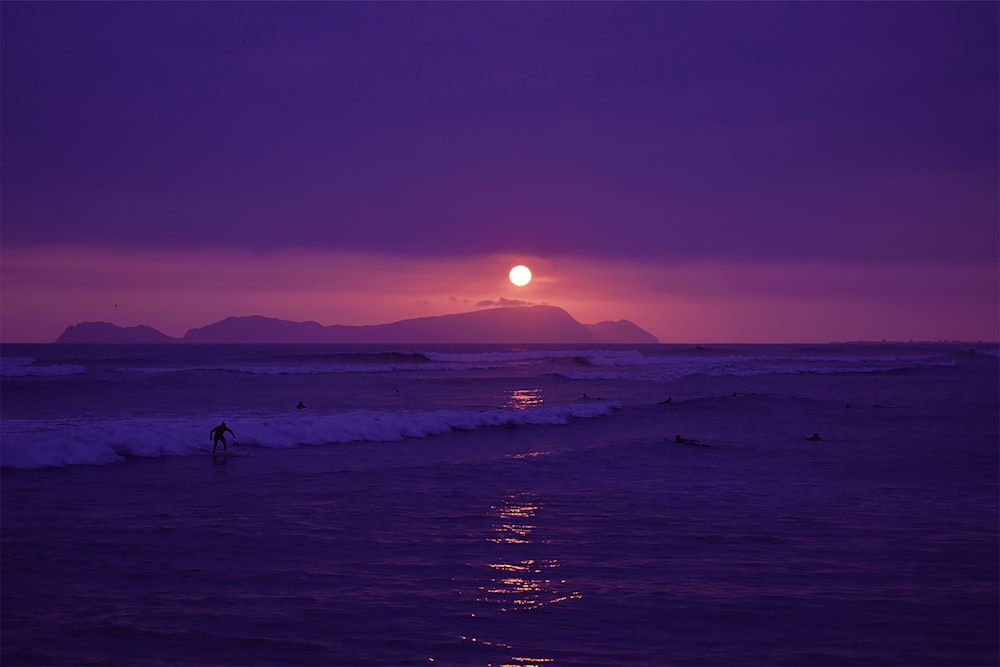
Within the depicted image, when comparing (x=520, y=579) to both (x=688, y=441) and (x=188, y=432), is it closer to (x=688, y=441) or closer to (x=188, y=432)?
(x=688, y=441)

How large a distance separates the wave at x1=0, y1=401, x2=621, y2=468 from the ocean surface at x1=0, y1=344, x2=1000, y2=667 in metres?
0.12

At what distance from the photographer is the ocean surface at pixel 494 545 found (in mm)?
8984

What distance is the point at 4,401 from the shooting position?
42.0m

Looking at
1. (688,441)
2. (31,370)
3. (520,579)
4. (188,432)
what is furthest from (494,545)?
(31,370)

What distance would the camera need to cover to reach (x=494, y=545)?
13312 millimetres

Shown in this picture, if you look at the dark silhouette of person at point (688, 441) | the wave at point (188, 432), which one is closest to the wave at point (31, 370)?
the wave at point (188, 432)

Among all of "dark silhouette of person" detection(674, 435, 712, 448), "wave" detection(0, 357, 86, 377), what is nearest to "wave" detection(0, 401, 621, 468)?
"dark silhouette of person" detection(674, 435, 712, 448)

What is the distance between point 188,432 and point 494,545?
16592 millimetres

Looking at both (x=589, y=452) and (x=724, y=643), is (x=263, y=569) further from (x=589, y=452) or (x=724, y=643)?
(x=589, y=452)

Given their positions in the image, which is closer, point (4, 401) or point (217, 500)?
point (217, 500)

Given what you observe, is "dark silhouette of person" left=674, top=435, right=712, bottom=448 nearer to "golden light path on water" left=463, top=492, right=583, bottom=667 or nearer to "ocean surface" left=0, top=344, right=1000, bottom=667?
"ocean surface" left=0, top=344, right=1000, bottom=667

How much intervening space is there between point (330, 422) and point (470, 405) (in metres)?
14.2

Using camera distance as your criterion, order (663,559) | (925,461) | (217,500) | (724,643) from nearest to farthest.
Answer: (724,643) < (663,559) < (217,500) < (925,461)

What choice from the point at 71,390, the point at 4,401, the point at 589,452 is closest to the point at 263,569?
the point at 589,452
